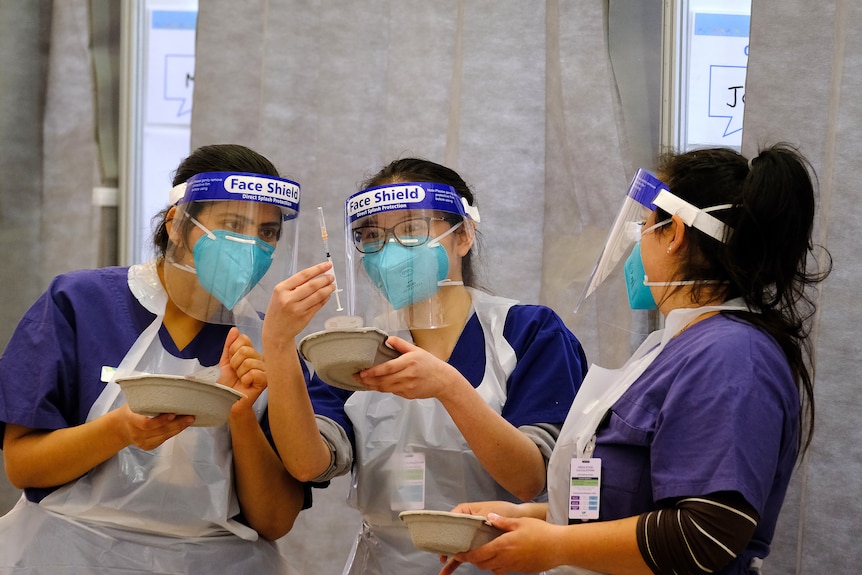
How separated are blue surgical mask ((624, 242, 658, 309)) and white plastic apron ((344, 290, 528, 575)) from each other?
11.9 inches

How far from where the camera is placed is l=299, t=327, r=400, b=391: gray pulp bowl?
1649 mm

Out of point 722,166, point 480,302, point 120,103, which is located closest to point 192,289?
point 480,302

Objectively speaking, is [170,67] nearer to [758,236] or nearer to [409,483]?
[409,483]

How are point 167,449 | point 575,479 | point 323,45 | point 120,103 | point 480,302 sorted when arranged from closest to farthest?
point 575,479 < point 167,449 < point 480,302 < point 323,45 < point 120,103

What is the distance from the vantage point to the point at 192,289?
193cm

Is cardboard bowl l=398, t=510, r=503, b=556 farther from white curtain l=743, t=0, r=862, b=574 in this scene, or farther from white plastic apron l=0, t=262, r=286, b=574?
white curtain l=743, t=0, r=862, b=574

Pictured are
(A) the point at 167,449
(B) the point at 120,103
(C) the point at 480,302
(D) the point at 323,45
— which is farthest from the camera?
(B) the point at 120,103

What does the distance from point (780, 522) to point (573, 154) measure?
1.16 metres

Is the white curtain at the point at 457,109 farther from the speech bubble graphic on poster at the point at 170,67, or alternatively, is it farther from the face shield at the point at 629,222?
the face shield at the point at 629,222

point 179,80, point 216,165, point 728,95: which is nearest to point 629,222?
point 216,165

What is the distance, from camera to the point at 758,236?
155cm

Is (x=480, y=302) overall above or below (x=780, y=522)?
above

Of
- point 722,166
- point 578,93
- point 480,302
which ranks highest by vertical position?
point 578,93

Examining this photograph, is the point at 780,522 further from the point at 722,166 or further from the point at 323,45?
the point at 323,45
